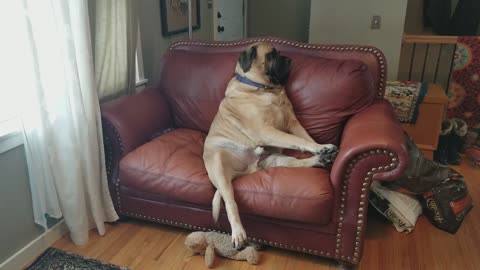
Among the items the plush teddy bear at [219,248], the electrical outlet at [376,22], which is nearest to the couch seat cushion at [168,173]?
the plush teddy bear at [219,248]

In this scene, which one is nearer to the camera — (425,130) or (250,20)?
(425,130)

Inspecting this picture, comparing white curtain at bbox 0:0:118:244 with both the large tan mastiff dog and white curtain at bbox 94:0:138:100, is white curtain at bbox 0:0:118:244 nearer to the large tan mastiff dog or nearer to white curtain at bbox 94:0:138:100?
white curtain at bbox 94:0:138:100

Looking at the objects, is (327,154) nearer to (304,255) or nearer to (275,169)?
(275,169)

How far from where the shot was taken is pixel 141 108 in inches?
86.7

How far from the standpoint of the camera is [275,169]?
5.97ft

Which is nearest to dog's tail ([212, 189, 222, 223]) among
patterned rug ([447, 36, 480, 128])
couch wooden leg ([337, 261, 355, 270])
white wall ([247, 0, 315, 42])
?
couch wooden leg ([337, 261, 355, 270])

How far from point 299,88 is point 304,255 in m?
0.90

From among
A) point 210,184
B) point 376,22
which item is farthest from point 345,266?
point 376,22

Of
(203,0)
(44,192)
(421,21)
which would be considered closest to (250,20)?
(203,0)

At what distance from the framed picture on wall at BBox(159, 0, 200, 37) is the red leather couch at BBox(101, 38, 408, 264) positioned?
1.56ft

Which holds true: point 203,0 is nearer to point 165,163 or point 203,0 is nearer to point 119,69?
point 119,69

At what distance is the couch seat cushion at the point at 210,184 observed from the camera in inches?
64.3

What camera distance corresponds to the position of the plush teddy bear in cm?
181

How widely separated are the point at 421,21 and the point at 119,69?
3.41 meters
